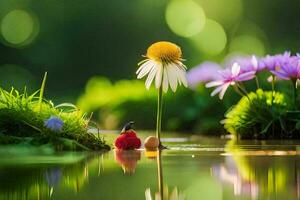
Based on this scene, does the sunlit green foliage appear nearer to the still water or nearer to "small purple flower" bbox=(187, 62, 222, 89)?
"small purple flower" bbox=(187, 62, 222, 89)

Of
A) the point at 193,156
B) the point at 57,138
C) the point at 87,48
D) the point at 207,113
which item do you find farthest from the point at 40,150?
the point at 87,48

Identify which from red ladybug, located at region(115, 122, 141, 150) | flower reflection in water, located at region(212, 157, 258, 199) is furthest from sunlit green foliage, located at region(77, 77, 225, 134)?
flower reflection in water, located at region(212, 157, 258, 199)

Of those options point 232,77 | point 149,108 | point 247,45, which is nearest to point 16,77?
point 247,45

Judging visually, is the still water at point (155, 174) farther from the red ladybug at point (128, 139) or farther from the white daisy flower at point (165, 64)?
the white daisy flower at point (165, 64)

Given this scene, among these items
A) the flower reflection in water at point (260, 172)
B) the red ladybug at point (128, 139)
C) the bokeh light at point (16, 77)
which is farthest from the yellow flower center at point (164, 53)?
the bokeh light at point (16, 77)

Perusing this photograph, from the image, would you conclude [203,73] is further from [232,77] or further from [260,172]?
[260,172]

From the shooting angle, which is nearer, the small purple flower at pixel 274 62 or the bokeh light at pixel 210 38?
the small purple flower at pixel 274 62
